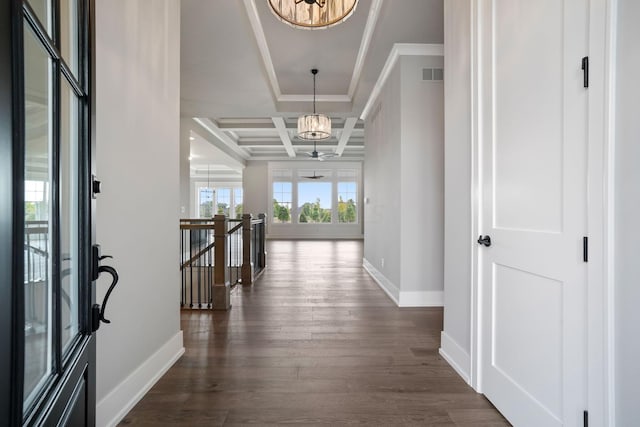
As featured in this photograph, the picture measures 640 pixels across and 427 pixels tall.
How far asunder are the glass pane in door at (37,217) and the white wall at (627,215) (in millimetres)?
1754

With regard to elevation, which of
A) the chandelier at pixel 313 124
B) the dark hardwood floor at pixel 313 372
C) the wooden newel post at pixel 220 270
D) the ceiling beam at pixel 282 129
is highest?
the ceiling beam at pixel 282 129

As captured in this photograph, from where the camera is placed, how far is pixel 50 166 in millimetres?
878

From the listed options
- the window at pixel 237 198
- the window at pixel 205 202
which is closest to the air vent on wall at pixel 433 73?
the window at pixel 237 198

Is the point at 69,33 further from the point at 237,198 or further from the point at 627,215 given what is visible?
the point at 237,198

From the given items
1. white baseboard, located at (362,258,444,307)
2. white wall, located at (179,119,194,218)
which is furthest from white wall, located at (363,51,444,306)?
white wall, located at (179,119,194,218)

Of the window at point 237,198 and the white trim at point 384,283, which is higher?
the window at point 237,198

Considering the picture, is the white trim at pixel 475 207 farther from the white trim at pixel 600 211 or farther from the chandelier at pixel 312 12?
the chandelier at pixel 312 12

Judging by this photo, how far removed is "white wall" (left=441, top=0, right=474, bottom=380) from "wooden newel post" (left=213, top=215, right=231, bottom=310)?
2331 millimetres

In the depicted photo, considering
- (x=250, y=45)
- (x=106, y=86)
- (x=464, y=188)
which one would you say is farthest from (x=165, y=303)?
(x=250, y=45)

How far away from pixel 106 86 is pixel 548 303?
7.86 feet

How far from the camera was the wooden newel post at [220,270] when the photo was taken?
361 centimetres

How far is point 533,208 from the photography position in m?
1.55

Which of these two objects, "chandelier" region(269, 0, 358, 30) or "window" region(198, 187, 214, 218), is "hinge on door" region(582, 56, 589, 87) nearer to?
"chandelier" region(269, 0, 358, 30)

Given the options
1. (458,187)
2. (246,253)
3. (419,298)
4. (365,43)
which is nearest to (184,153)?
(246,253)
